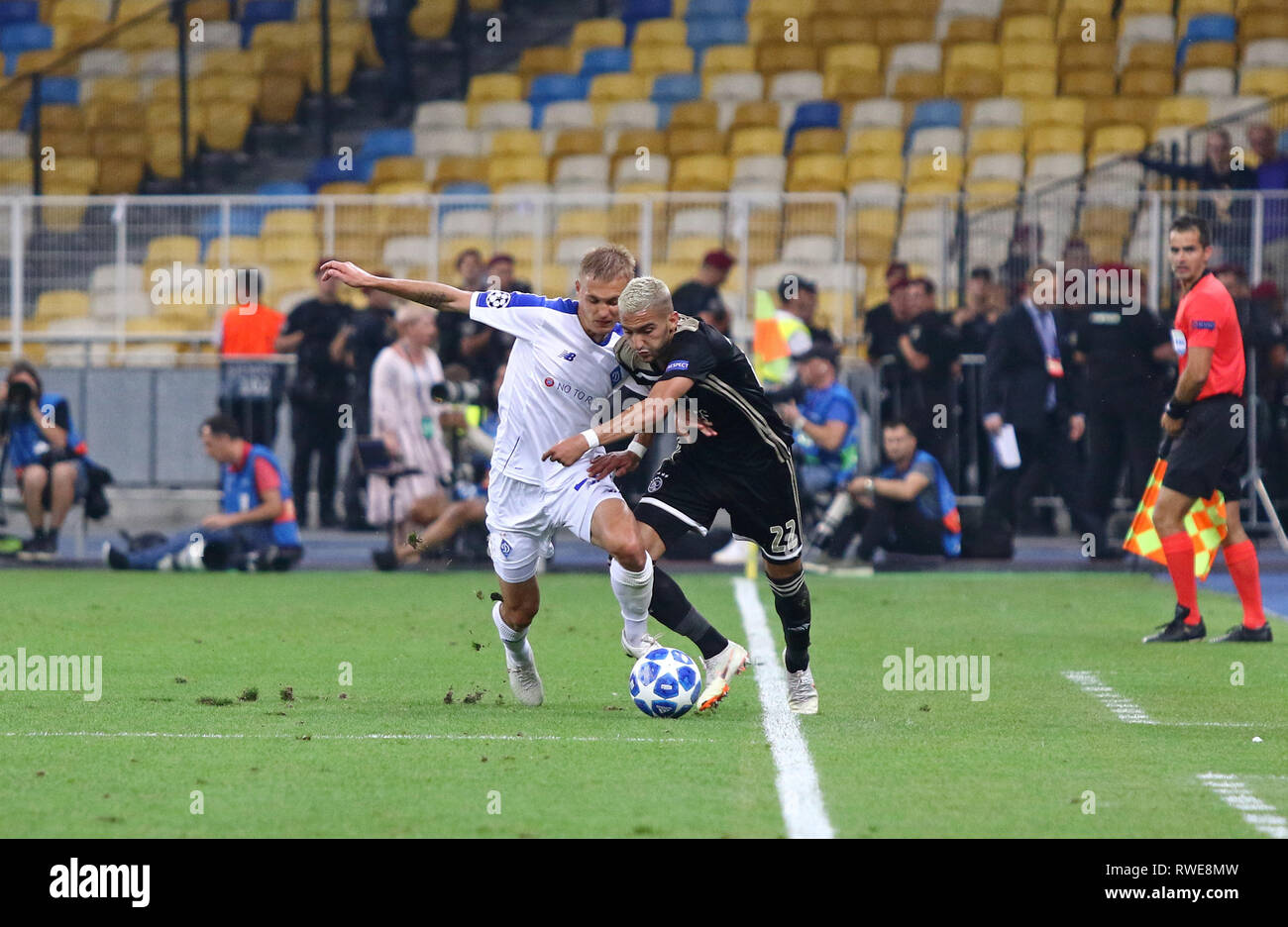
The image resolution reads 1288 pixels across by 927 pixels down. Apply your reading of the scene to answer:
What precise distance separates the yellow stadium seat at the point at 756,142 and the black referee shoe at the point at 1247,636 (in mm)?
12800

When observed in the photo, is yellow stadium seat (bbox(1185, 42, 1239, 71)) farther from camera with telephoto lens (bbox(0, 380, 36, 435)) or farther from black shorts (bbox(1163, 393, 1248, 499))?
camera with telephoto lens (bbox(0, 380, 36, 435))

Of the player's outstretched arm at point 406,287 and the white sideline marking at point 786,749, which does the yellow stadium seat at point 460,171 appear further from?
the player's outstretched arm at point 406,287

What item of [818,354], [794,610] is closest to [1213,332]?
[794,610]

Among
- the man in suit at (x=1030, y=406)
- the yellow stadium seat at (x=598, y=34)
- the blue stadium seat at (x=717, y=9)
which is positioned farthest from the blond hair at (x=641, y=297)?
the yellow stadium seat at (x=598, y=34)

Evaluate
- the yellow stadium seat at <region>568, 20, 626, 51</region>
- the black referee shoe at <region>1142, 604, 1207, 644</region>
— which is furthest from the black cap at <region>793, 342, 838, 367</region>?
the yellow stadium seat at <region>568, 20, 626, 51</region>

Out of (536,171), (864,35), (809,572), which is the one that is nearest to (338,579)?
(809,572)

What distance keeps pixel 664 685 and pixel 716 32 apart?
714 inches

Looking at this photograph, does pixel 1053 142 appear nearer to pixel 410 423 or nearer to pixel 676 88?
pixel 676 88

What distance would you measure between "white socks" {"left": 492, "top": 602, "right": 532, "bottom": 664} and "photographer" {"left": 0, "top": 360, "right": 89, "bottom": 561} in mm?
8667

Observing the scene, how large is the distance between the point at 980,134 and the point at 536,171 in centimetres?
516

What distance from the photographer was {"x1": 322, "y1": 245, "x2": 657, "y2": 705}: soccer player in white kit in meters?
8.30

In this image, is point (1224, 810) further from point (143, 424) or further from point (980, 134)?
point (980, 134)

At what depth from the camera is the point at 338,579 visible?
15.0 m

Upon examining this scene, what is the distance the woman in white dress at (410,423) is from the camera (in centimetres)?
1570
